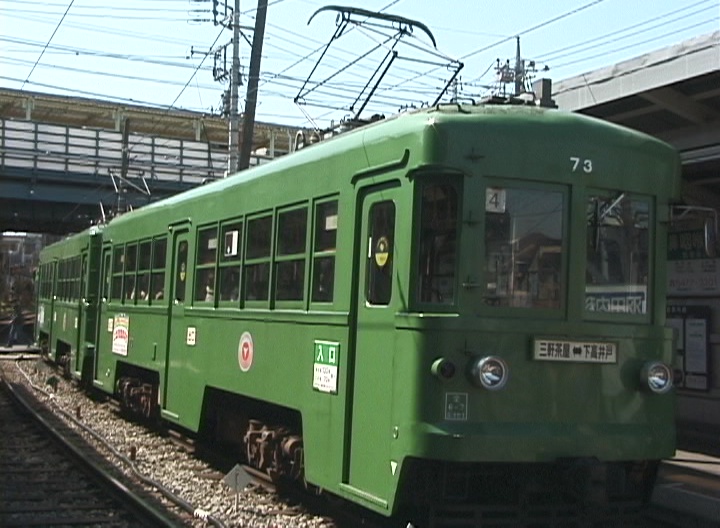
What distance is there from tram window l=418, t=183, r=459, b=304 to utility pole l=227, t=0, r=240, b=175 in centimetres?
1201

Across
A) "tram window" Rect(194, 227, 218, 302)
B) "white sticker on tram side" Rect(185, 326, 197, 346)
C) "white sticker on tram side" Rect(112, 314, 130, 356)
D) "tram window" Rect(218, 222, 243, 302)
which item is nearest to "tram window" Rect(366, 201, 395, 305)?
"tram window" Rect(218, 222, 243, 302)

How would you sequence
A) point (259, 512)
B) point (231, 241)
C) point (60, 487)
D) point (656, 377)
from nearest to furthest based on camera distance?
point (656, 377)
point (259, 512)
point (231, 241)
point (60, 487)

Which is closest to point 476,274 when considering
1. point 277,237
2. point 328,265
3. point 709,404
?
point 328,265

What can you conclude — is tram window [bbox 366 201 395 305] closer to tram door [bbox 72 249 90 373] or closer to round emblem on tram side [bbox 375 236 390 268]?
round emblem on tram side [bbox 375 236 390 268]

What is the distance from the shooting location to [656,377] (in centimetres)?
650

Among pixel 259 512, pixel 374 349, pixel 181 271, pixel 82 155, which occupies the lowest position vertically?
pixel 259 512

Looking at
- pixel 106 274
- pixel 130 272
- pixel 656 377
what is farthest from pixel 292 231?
pixel 106 274

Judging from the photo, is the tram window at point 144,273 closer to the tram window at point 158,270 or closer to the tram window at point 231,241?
the tram window at point 158,270

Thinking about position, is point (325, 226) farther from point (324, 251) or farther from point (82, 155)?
point (82, 155)

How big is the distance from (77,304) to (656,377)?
42.0ft

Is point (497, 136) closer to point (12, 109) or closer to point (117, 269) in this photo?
point (117, 269)

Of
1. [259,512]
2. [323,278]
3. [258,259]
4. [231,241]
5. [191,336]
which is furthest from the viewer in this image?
[191,336]

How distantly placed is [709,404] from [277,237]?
6262mm

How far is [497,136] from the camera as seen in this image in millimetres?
6301
